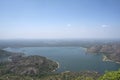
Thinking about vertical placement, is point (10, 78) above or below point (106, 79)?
below

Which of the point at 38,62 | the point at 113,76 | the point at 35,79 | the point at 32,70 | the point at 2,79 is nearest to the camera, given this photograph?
the point at 113,76

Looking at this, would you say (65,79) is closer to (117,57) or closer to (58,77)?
(58,77)

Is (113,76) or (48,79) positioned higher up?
(113,76)

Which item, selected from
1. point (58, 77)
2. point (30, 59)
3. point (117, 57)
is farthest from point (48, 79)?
point (117, 57)

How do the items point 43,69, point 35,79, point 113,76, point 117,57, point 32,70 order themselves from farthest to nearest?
point 117,57 → point 43,69 → point 32,70 → point 35,79 → point 113,76

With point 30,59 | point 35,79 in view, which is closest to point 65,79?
point 35,79

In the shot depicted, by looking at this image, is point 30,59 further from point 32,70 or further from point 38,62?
point 32,70

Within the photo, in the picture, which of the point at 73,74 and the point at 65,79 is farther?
the point at 73,74

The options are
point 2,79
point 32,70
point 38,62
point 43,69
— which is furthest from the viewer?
point 38,62

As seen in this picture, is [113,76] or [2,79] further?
[2,79]
